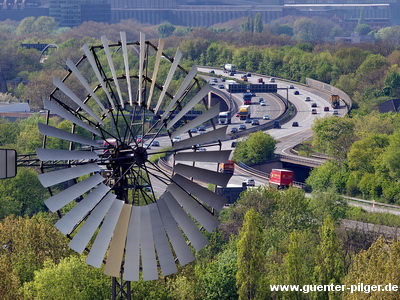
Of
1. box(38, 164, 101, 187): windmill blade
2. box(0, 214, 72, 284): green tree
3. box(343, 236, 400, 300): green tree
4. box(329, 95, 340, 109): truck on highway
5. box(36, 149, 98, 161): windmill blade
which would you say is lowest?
box(329, 95, 340, 109): truck on highway

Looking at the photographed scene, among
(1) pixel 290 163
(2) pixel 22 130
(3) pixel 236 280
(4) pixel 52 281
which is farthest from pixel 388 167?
(4) pixel 52 281

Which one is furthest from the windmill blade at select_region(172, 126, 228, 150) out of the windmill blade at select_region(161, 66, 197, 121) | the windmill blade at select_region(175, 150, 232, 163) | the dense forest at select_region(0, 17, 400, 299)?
the dense forest at select_region(0, 17, 400, 299)

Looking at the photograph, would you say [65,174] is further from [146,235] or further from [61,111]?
[146,235]

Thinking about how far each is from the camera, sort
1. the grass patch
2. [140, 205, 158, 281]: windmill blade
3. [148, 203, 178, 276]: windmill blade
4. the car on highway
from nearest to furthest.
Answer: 1. [140, 205, 158, 281]: windmill blade
2. [148, 203, 178, 276]: windmill blade
3. the grass patch
4. the car on highway

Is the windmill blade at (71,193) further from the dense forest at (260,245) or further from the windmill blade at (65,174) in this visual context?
the dense forest at (260,245)

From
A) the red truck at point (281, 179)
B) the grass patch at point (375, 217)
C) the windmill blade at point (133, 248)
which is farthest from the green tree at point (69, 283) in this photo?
the red truck at point (281, 179)

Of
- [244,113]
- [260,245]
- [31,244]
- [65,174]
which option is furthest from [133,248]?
[244,113]

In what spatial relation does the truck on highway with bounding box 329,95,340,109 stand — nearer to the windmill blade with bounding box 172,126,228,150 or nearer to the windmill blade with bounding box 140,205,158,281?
the windmill blade with bounding box 172,126,228,150
